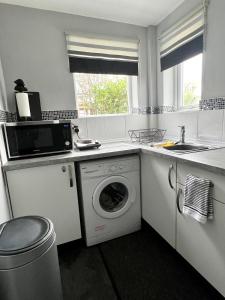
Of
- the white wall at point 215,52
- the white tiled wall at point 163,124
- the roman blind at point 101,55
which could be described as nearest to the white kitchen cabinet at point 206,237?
the white tiled wall at point 163,124

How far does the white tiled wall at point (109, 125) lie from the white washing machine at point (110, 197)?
0.61 m

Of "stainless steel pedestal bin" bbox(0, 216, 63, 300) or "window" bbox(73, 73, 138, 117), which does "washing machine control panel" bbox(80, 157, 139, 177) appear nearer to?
"stainless steel pedestal bin" bbox(0, 216, 63, 300)

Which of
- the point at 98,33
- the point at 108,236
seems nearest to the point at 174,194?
the point at 108,236

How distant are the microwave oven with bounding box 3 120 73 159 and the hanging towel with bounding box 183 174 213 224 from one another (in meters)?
1.06

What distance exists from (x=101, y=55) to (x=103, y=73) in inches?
7.6

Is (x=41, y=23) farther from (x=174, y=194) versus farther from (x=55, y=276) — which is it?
(x=55, y=276)

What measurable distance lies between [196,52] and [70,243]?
2180mm

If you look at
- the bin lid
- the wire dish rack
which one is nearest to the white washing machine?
the wire dish rack

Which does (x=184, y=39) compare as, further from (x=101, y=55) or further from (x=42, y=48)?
(x=42, y=48)

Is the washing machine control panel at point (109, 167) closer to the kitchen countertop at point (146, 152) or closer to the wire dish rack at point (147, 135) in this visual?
the kitchen countertop at point (146, 152)

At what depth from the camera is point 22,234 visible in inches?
36.1

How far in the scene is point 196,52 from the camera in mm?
1697

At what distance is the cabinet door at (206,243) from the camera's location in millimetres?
995

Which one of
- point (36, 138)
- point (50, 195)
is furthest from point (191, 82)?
point (50, 195)
